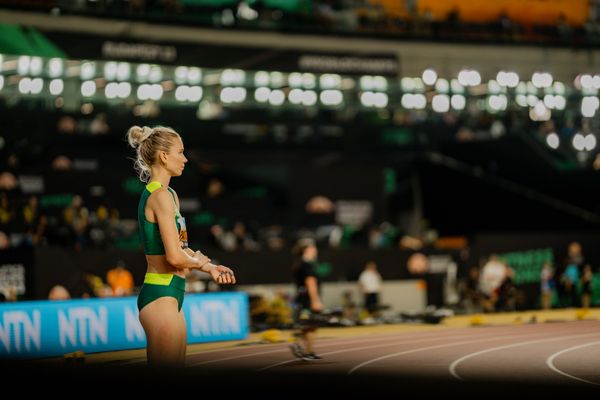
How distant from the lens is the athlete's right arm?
507 centimetres

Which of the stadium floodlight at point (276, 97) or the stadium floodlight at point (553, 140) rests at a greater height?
the stadium floodlight at point (276, 97)

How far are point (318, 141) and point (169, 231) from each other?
24467mm

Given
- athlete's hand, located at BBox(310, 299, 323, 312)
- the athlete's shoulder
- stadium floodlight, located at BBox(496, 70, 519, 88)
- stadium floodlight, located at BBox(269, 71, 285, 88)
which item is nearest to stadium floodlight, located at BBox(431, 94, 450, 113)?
stadium floodlight, located at BBox(496, 70, 519, 88)

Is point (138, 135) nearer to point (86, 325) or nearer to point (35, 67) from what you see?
point (86, 325)

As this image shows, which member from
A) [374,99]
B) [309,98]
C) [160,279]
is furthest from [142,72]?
[160,279]

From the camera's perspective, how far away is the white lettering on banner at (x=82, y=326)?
570 inches

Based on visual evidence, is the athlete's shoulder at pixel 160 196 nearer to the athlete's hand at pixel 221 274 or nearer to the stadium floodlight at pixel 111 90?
the athlete's hand at pixel 221 274

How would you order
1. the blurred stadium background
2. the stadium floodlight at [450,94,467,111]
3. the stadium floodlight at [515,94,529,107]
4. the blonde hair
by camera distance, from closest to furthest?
the blonde hair, the blurred stadium background, the stadium floodlight at [450,94,467,111], the stadium floodlight at [515,94,529,107]

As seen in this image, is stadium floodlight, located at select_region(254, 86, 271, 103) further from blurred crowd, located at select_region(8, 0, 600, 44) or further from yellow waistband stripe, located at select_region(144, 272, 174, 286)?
yellow waistband stripe, located at select_region(144, 272, 174, 286)

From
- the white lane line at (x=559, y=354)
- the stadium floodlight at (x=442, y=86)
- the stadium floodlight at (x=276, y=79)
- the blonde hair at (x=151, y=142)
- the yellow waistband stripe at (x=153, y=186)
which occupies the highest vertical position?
the stadium floodlight at (x=276, y=79)

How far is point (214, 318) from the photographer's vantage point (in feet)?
53.9

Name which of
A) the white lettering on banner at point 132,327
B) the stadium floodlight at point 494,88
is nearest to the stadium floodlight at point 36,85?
the stadium floodlight at point 494,88

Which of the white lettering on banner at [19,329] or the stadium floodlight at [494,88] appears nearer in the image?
the white lettering on banner at [19,329]

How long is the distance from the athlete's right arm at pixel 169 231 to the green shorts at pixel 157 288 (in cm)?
10
